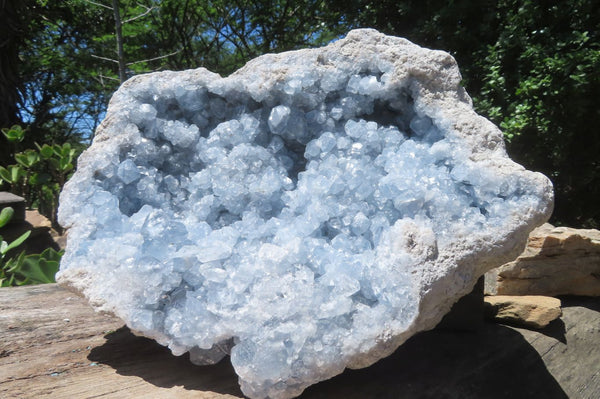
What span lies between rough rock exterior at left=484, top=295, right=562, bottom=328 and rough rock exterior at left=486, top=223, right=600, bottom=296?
314 mm

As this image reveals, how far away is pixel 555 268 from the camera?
2164mm

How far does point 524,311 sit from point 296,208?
99 cm

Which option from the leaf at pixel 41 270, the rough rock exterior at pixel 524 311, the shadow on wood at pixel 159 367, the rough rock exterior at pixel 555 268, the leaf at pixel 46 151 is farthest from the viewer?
the leaf at pixel 46 151

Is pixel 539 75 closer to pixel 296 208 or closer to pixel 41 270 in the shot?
pixel 296 208

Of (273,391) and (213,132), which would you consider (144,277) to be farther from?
(213,132)

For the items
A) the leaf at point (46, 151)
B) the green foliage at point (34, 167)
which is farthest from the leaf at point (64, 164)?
the leaf at point (46, 151)

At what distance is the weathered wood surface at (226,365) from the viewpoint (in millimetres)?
1167

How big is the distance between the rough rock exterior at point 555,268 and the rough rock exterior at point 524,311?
314mm

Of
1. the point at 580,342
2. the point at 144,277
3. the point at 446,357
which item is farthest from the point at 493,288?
the point at 144,277

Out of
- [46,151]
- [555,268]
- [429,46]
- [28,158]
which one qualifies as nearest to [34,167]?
[28,158]

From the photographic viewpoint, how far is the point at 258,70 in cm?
150

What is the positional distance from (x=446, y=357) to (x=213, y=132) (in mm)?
913

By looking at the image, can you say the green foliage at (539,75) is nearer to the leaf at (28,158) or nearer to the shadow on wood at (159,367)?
the shadow on wood at (159,367)

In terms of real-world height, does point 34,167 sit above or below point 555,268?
above
